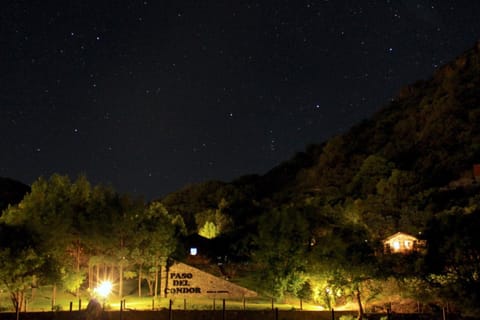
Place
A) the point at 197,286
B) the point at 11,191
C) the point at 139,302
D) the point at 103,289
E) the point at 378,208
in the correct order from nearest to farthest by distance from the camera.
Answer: the point at 103,289
the point at 139,302
the point at 197,286
the point at 378,208
the point at 11,191

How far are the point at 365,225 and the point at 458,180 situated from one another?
26.9 m

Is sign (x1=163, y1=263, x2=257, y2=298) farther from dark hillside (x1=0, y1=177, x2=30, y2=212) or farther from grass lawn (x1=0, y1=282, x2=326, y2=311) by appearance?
dark hillside (x1=0, y1=177, x2=30, y2=212)

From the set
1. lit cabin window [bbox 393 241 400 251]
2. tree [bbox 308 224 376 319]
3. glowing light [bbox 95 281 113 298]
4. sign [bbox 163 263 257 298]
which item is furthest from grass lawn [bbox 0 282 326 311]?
lit cabin window [bbox 393 241 400 251]

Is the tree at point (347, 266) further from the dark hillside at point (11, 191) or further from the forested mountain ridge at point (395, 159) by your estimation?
the dark hillside at point (11, 191)

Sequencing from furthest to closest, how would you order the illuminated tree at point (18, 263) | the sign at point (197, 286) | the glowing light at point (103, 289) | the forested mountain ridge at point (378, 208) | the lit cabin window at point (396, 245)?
the lit cabin window at point (396, 245) < the sign at point (197, 286) < the glowing light at point (103, 289) < the forested mountain ridge at point (378, 208) < the illuminated tree at point (18, 263)

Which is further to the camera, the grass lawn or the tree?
the grass lawn

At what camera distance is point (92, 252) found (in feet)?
142

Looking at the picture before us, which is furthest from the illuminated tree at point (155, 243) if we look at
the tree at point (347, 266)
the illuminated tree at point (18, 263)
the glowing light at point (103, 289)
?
the tree at point (347, 266)

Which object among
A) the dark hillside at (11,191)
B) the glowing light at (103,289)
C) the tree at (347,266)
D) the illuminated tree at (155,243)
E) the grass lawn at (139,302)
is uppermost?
the dark hillside at (11,191)

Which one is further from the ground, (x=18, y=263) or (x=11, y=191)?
(x=11, y=191)

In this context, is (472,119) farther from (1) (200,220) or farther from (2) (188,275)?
(2) (188,275)

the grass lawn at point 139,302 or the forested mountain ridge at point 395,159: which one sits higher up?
the forested mountain ridge at point 395,159

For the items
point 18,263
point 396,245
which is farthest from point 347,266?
point 18,263

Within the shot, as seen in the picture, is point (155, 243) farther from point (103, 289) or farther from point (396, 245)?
point (396, 245)
